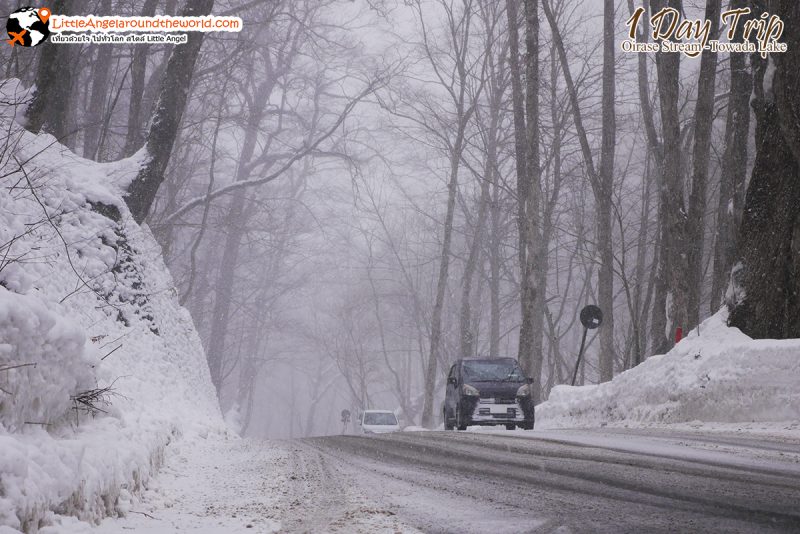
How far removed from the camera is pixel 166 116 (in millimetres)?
14188

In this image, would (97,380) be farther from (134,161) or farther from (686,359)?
(686,359)

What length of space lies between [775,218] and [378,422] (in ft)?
60.7

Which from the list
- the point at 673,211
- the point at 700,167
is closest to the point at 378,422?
Answer: the point at 673,211

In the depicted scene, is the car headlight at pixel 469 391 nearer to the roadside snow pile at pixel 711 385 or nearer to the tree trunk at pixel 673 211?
the roadside snow pile at pixel 711 385

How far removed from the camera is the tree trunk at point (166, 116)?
14156 mm

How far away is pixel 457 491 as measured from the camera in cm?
578

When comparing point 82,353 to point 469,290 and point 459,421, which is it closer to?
point 459,421

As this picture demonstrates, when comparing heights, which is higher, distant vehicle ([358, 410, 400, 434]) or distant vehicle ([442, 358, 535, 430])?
distant vehicle ([442, 358, 535, 430])

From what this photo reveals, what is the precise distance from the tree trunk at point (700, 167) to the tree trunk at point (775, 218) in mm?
4166

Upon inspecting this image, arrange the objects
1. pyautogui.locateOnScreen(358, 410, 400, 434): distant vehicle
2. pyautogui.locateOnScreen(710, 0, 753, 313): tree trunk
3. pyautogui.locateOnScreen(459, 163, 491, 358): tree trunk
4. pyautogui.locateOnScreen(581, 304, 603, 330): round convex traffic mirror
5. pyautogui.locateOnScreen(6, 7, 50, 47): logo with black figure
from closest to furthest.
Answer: pyautogui.locateOnScreen(6, 7, 50, 47): logo with black figure < pyautogui.locateOnScreen(581, 304, 603, 330): round convex traffic mirror < pyautogui.locateOnScreen(710, 0, 753, 313): tree trunk < pyautogui.locateOnScreen(358, 410, 400, 434): distant vehicle < pyautogui.locateOnScreen(459, 163, 491, 358): tree trunk

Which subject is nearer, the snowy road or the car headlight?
the snowy road

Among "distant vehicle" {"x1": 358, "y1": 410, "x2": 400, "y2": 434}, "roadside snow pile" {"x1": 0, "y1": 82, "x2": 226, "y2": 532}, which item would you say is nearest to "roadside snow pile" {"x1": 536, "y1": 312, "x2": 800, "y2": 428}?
"roadside snow pile" {"x1": 0, "y1": 82, "x2": 226, "y2": 532}

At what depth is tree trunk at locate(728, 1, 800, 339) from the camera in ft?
39.3

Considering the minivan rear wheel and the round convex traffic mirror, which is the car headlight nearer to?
the minivan rear wheel
